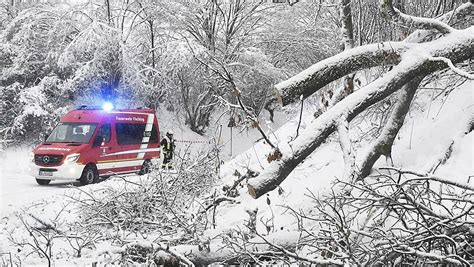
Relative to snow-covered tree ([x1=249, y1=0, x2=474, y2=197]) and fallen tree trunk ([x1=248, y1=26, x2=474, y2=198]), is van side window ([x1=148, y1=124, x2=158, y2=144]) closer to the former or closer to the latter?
snow-covered tree ([x1=249, y1=0, x2=474, y2=197])

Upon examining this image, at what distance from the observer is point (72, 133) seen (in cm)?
1551

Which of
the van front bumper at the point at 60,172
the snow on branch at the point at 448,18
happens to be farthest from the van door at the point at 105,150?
the snow on branch at the point at 448,18

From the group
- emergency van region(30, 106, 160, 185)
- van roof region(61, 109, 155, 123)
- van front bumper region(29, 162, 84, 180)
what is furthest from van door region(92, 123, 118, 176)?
van front bumper region(29, 162, 84, 180)

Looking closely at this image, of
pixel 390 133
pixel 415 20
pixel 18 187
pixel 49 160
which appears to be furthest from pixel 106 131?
pixel 415 20

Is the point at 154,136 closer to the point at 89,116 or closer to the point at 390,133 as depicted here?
the point at 89,116

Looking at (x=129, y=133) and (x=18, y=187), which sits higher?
(x=129, y=133)

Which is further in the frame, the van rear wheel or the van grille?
the van rear wheel

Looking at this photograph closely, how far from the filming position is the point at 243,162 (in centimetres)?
1198

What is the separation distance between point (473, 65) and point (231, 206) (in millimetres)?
4174

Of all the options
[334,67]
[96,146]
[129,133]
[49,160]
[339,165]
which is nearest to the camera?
[334,67]

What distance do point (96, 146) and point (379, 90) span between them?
1103 centimetres

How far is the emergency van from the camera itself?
1441 centimetres

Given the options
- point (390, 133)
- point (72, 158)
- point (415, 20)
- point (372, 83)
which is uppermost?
point (72, 158)

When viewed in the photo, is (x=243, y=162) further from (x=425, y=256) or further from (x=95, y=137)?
(x=425, y=256)
